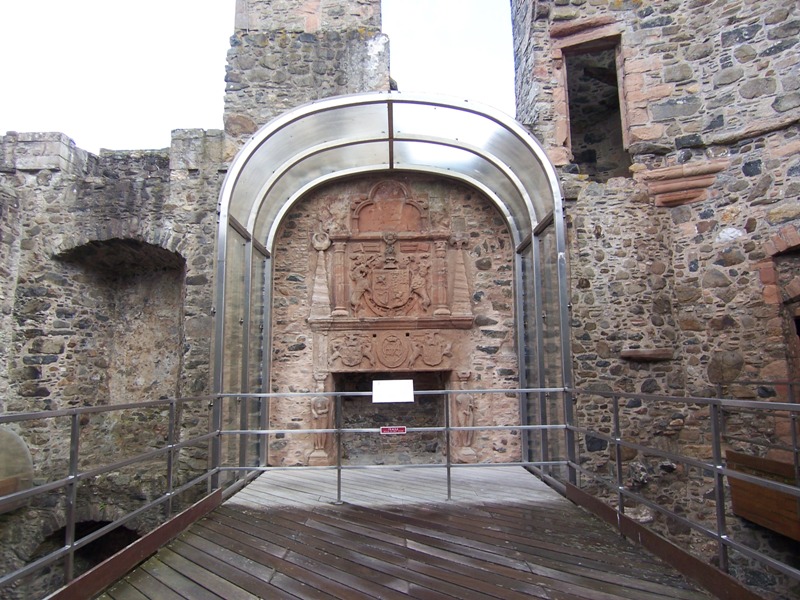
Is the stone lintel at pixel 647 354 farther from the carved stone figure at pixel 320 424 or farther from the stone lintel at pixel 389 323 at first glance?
the carved stone figure at pixel 320 424

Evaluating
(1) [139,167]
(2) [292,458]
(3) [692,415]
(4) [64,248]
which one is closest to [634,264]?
(3) [692,415]

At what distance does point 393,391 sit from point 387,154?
341cm

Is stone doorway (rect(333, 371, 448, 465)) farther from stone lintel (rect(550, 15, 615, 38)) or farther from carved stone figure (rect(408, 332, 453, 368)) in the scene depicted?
stone lintel (rect(550, 15, 615, 38))

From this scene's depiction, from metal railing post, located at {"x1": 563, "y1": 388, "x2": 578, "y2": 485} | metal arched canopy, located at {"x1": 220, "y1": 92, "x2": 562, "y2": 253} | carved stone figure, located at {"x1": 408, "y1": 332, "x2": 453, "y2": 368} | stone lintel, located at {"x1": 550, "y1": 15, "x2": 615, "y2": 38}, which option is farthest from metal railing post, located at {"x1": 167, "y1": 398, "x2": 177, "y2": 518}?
stone lintel, located at {"x1": 550, "y1": 15, "x2": 615, "y2": 38}

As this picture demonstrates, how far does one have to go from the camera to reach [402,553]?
11.5 ft

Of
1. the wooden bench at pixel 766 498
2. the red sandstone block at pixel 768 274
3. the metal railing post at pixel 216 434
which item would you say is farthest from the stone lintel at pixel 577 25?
the metal railing post at pixel 216 434

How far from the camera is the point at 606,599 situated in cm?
283

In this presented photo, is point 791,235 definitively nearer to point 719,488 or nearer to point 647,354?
point 647,354

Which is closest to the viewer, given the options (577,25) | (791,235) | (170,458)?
(170,458)

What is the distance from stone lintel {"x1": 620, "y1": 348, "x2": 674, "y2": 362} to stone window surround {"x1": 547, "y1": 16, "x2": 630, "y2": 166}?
2.49m

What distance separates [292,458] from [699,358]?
5.18 metres

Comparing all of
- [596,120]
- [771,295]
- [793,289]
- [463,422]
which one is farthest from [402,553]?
[596,120]

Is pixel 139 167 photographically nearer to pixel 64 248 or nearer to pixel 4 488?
pixel 64 248

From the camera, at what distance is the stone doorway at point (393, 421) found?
297 inches
